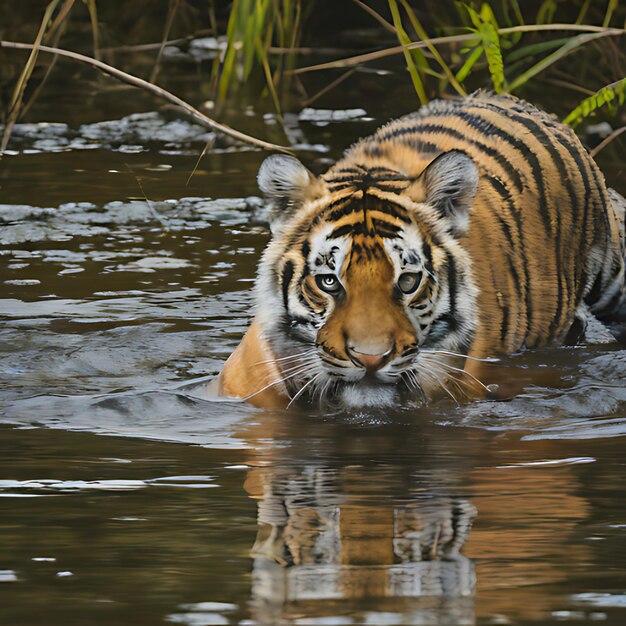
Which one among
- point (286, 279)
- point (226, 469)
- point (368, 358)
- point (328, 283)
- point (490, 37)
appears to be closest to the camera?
point (226, 469)

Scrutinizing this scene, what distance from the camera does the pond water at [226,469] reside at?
2.31 m

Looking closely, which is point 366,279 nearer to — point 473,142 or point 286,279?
point 286,279

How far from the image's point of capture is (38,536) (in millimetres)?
2695

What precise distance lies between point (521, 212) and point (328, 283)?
3.65 feet

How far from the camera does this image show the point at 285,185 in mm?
4297

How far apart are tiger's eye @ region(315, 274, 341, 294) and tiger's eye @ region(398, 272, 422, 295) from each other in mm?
162

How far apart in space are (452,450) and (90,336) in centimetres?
168

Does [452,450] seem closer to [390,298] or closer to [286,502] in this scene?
[390,298]

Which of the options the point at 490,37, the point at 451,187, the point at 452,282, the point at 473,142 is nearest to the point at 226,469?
the point at 452,282

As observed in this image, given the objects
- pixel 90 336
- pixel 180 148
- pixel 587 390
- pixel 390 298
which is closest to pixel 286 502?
pixel 390 298

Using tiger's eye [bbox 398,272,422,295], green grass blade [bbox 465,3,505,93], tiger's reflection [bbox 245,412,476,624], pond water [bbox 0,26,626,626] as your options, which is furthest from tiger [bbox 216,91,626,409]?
tiger's reflection [bbox 245,412,476,624]

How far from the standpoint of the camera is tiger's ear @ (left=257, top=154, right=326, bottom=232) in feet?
13.9

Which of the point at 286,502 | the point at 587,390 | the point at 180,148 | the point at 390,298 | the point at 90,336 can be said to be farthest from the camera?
the point at 180,148

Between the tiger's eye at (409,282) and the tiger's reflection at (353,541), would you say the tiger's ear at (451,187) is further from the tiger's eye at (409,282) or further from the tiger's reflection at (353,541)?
the tiger's reflection at (353,541)
